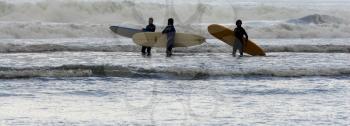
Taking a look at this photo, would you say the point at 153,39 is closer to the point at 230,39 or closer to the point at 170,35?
the point at 170,35

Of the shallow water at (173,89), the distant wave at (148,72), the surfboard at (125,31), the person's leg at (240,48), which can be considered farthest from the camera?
the surfboard at (125,31)

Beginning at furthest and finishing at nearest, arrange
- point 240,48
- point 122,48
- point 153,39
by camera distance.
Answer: point 122,48
point 153,39
point 240,48

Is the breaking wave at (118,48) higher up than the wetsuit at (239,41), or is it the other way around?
the wetsuit at (239,41)

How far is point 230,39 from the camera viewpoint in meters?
30.5

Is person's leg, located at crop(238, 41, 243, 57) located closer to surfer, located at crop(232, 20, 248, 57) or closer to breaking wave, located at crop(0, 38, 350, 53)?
surfer, located at crop(232, 20, 248, 57)

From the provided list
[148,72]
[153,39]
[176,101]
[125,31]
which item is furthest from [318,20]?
[176,101]

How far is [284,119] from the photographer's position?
1452 cm

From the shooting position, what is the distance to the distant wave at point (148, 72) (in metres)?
21.0

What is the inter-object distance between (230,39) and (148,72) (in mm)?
8982

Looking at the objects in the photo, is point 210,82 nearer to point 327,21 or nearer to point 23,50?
point 23,50

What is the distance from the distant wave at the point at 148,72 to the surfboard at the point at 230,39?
244 inches

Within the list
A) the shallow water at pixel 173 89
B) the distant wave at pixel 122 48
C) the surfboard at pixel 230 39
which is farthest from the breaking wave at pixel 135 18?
the shallow water at pixel 173 89

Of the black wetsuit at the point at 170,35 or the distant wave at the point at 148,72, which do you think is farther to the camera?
the black wetsuit at the point at 170,35

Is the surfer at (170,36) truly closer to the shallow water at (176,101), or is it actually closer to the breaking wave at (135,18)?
the shallow water at (176,101)
